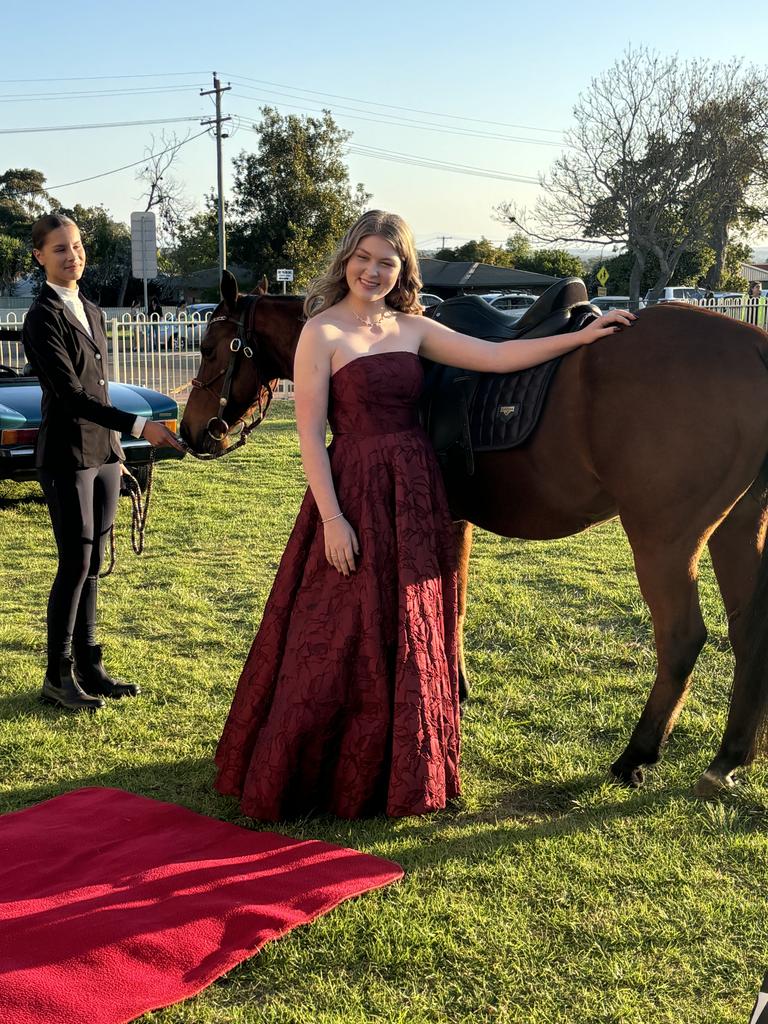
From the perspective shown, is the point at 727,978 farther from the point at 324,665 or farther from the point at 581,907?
the point at 324,665

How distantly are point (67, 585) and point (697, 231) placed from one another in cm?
3055

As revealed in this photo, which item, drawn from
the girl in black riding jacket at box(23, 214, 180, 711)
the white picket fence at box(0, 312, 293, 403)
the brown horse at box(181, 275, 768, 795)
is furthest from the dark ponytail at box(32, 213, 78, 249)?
the white picket fence at box(0, 312, 293, 403)

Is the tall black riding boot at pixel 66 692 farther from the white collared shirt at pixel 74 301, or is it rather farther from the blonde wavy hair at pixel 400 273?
the blonde wavy hair at pixel 400 273

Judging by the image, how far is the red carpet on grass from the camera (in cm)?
224

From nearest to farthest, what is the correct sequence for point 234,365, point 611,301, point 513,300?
1. point 234,365
2. point 611,301
3. point 513,300

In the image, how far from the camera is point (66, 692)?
4125mm

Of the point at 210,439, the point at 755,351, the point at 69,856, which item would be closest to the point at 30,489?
the point at 210,439

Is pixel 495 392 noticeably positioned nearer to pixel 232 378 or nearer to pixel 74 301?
pixel 232 378

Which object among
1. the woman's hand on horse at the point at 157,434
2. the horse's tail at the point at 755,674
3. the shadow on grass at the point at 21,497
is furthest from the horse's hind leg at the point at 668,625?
the shadow on grass at the point at 21,497

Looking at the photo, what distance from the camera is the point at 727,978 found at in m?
2.35

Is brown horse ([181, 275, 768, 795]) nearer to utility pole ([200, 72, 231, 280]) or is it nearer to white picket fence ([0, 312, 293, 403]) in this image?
white picket fence ([0, 312, 293, 403])

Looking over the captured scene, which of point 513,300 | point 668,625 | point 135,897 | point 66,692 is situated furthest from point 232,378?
point 513,300

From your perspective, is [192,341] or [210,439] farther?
[192,341]

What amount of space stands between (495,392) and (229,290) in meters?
1.36
